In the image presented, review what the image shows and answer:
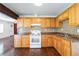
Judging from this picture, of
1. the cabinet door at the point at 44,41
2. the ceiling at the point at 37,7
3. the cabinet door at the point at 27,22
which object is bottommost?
the cabinet door at the point at 44,41

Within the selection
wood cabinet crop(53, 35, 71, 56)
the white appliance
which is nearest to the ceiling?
wood cabinet crop(53, 35, 71, 56)

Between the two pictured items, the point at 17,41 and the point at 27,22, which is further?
the point at 27,22

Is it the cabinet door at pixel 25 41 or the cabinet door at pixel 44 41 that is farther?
the cabinet door at pixel 44 41

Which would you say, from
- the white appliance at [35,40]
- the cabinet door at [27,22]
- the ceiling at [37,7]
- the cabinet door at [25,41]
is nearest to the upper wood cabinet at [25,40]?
the cabinet door at [25,41]

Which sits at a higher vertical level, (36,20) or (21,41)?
(36,20)

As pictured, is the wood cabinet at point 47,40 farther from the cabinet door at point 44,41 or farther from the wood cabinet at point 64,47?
the wood cabinet at point 64,47

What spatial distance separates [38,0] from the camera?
119 cm

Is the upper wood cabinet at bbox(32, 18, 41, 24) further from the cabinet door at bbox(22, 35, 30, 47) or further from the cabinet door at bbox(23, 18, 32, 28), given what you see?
the cabinet door at bbox(22, 35, 30, 47)

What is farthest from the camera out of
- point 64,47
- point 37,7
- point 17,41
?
point 17,41

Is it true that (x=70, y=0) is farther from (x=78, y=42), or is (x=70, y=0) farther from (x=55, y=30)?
(x=55, y=30)

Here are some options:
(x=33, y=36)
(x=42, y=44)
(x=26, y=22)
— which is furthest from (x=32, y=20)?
(x=42, y=44)

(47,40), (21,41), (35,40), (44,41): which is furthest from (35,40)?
(21,41)

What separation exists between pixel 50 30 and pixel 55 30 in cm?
34

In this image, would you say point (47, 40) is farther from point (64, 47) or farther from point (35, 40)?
point (64, 47)
